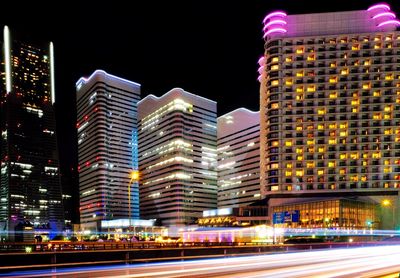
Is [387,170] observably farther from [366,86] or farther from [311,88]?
[311,88]

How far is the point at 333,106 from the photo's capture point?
139500 mm

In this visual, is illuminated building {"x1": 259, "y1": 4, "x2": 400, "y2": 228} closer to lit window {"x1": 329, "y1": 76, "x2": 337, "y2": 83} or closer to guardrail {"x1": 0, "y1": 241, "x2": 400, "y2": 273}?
lit window {"x1": 329, "y1": 76, "x2": 337, "y2": 83}

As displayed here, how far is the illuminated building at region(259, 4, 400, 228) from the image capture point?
134 meters

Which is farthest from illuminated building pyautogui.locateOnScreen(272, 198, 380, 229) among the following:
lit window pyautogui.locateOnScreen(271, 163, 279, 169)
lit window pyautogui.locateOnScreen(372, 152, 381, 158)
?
lit window pyautogui.locateOnScreen(271, 163, 279, 169)

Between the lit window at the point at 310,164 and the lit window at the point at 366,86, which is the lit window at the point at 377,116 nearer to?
→ the lit window at the point at 366,86

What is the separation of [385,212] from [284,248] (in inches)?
3822

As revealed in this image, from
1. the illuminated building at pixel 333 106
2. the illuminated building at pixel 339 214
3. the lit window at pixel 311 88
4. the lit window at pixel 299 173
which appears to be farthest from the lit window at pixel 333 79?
the illuminated building at pixel 339 214

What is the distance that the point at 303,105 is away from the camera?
141 meters

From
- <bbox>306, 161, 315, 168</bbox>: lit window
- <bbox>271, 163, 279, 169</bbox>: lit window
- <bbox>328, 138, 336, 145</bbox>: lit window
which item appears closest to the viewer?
<bbox>306, 161, 315, 168</bbox>: lit window

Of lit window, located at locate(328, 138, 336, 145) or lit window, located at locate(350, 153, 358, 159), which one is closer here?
lit window, located at locate(350, 153, 358, 159)

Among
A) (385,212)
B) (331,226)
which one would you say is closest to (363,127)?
(385,212)

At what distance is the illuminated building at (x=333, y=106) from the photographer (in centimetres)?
13425

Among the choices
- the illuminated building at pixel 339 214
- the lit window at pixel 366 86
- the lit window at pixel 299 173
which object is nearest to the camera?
the illuminated building at pixel 339 214

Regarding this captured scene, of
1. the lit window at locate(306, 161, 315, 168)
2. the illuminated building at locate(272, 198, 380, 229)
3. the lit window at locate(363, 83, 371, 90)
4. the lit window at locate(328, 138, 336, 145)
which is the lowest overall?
the illuminated building at locate(272, 198, 380, 229)
